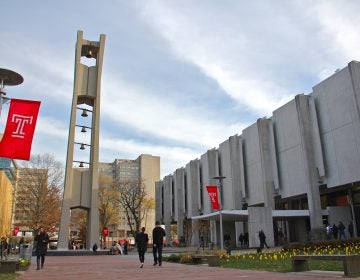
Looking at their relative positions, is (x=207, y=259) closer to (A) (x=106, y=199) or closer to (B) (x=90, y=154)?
(B) (x=90, y=154)

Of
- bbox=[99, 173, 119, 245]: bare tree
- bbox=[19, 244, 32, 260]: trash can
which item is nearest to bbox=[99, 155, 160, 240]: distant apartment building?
bbox=[99, 173, 119, 245]: bare tree

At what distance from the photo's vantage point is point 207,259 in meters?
16.4

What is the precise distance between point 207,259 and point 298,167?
1081 inches

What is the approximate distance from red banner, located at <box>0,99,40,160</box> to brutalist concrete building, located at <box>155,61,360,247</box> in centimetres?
2623

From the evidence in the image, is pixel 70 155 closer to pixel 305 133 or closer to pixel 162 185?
pixel 305 133

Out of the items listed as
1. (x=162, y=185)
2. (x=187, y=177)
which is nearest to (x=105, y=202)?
(x=187, y=177)

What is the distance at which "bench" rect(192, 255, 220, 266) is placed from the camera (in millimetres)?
15242

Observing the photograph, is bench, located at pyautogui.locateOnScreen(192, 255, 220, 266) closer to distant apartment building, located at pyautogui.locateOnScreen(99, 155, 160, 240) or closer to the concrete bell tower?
the concrete bell tower

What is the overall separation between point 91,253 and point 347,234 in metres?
24.7

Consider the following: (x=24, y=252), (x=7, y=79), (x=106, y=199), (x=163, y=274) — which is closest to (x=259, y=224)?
(x=24, y=252)

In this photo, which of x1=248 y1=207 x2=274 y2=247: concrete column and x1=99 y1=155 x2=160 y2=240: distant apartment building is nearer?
x1=248 y1=207 x2=274 y2=247: concrete column

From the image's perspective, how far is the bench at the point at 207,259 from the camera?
1524 cm

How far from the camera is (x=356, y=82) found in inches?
1372

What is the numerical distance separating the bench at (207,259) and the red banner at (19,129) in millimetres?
7821
